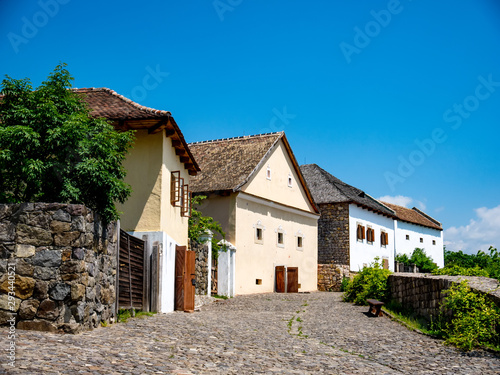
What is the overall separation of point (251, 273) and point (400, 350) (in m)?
15.7

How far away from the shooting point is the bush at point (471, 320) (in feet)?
30.6

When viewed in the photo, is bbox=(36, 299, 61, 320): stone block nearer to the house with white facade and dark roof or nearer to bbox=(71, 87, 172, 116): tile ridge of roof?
bbox=(71, 87, 172, 116): tile ridge of roof

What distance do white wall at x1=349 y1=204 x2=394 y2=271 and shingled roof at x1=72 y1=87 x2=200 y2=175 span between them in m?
19.6

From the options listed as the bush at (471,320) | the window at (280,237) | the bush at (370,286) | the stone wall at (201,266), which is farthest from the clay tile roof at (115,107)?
the window at (280,237)

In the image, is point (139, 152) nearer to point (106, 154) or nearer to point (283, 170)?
point (106, 154)

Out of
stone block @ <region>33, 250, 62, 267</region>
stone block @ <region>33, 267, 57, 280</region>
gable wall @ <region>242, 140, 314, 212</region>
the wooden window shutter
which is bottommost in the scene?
stone block @ <region>33, 267, 57, 280</region>

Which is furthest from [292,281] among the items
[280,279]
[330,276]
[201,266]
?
[201,266]

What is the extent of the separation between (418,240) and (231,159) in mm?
23685

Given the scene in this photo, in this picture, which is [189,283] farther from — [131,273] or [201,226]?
[201,226]

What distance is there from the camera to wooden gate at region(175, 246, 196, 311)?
15789 mm

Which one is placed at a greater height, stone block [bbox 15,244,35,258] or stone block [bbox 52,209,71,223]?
stone block [bbox 52,209,71,223]

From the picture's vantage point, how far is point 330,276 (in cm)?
3177

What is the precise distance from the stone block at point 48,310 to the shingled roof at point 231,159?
50.7 ft

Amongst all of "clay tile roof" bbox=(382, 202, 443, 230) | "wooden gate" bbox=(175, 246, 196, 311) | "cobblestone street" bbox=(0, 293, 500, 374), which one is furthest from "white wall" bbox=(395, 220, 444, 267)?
"cobblestone street" bbox=(0, 293, 500, 374)
